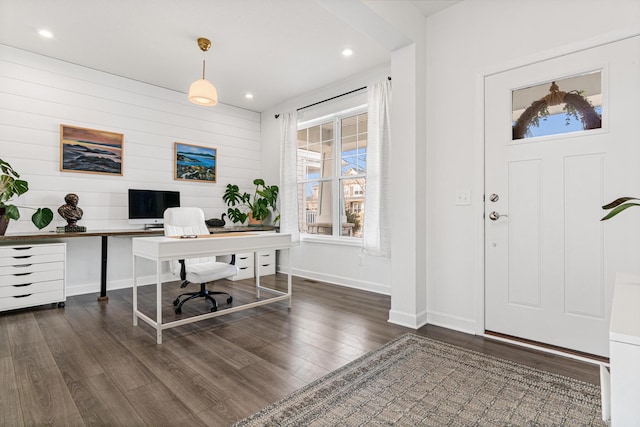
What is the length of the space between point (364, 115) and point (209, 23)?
2.23m

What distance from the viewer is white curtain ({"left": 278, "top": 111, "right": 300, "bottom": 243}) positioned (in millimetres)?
5258

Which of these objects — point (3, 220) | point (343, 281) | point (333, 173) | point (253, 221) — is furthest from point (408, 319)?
point (3, 220)

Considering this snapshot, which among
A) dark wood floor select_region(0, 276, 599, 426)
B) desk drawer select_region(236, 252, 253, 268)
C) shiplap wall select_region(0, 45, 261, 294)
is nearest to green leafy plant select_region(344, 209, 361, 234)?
dark wood floor select_region(0, 276, 599, 426)

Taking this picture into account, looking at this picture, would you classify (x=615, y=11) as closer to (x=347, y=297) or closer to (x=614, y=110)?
(x=614, y=110)

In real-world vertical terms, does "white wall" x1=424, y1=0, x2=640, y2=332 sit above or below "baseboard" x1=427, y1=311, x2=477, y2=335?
above

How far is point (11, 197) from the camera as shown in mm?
3592

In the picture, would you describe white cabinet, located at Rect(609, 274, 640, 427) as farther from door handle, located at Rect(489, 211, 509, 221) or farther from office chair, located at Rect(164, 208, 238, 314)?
office chair, located at Rect(164, 208, 238, 314)

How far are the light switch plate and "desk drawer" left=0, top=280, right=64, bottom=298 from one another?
4.22 metres

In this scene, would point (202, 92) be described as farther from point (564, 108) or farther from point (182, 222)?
point (564, 108)

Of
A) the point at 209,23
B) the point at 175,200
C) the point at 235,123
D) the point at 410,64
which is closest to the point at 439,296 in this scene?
the point at 410,64

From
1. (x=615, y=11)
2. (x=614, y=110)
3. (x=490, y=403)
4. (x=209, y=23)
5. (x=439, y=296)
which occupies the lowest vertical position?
(x=490, y=403)

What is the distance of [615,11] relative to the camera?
2.19 metres

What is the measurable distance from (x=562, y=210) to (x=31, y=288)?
4.99m

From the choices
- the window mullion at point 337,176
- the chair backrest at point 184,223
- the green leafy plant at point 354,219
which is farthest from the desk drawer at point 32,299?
the green leafy plant at point 354,219
